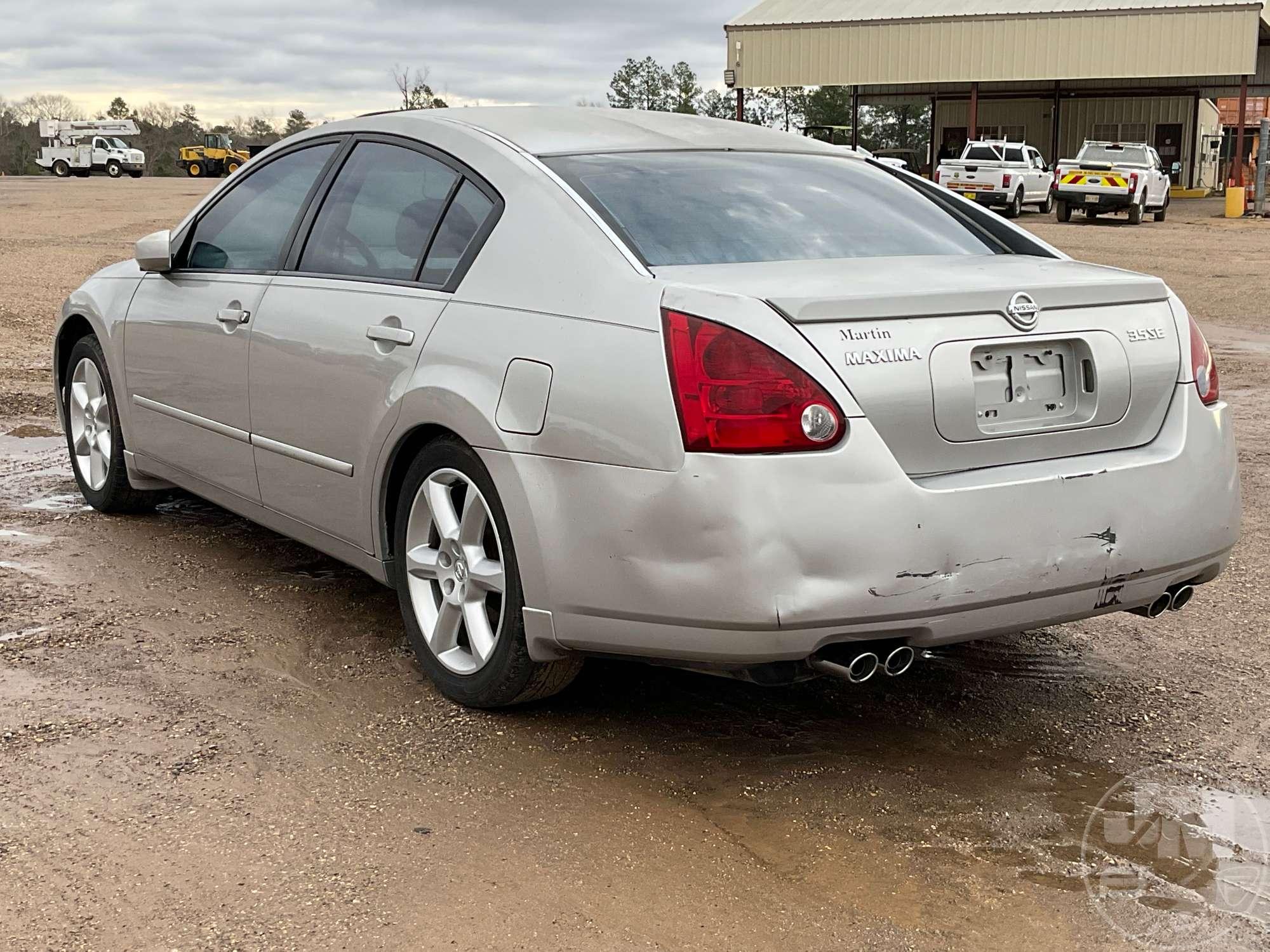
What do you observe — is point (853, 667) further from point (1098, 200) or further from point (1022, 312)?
point (1098, 200)

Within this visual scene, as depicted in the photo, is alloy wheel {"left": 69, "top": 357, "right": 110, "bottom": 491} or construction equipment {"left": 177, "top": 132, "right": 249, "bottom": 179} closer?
alloy wheel {"left": 69, "top": 357, "right": 110, "bottom": 491}

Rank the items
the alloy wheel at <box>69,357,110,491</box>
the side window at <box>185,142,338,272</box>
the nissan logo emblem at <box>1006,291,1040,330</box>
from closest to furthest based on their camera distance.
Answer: the nissan logo emblem at <box>1006,291,1040,330</box>, the side window at <box>185,142,338,272</box>, the alloy wheel at <box>69,357,110,491</box>

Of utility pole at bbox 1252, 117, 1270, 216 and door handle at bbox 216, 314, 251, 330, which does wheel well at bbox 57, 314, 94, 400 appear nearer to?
door handle at bbox 216, 314, 251, 330

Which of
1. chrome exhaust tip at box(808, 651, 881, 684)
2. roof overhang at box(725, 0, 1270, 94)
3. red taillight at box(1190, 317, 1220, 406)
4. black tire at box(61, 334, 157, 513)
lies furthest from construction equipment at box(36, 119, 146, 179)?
chrome exhaust tip at box(808, 651, 881, 684)

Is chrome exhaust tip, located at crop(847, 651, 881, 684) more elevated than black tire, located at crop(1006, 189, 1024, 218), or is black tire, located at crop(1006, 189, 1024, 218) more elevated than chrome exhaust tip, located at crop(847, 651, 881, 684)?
chrome exhaust tip, located at crop(847, 651, 881, 684)

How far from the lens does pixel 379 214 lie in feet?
13.5

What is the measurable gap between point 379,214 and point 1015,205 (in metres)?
29.4

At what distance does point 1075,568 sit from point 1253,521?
3.06 m

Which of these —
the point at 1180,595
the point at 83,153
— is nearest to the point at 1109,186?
the point at 1180,595

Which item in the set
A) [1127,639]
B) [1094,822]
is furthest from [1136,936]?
[1127,639]

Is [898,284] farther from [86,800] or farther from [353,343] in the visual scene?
[86,800]

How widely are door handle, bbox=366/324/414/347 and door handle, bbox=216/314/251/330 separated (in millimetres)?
741

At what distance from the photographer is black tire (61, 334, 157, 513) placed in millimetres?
5449

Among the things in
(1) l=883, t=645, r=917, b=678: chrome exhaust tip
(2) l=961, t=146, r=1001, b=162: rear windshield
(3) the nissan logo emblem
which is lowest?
(2) l=961, t=146, r=1001, b=162: rear windshield
